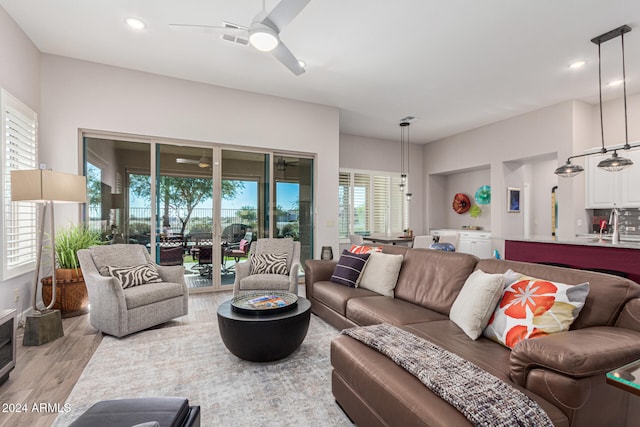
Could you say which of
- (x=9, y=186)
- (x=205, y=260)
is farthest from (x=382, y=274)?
(x=9, y=186)

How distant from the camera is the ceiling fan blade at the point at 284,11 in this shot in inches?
88.1

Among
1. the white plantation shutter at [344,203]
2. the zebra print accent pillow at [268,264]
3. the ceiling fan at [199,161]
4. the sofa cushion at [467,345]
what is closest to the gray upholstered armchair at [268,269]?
the zebra print accent pillow at [268,264]

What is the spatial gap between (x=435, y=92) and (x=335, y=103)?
166 centimetres

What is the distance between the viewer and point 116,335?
2963mm

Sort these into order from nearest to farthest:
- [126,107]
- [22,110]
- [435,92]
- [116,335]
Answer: [116,335], [22,110], [126,107], [435,92]

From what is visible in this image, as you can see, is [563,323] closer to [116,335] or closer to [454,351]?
[454,351]

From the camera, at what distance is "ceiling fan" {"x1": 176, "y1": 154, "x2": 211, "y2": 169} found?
481 centimetres

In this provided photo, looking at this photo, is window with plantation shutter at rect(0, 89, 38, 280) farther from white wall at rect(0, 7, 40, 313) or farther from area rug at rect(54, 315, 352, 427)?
area rug at rect(54, 315, 352, 427)

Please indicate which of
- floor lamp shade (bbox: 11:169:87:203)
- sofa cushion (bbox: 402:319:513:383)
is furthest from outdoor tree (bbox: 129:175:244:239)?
sofa cushion (bbox: 402:319:513:383)

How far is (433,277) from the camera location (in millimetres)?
2762

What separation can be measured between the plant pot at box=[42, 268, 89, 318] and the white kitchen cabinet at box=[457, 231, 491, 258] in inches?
253

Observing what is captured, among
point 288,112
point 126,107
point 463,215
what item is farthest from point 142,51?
point 463,215

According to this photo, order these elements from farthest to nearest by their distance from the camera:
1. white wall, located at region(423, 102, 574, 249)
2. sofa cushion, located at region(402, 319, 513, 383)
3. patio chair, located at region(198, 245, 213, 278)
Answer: white wall, located at region(423, 102, 574, 249), patio chair, located at region(198, 245, 213, 278), sofa cushion, located at region(402, 319, 513, 383)

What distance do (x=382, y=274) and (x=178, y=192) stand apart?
335 centimetres
